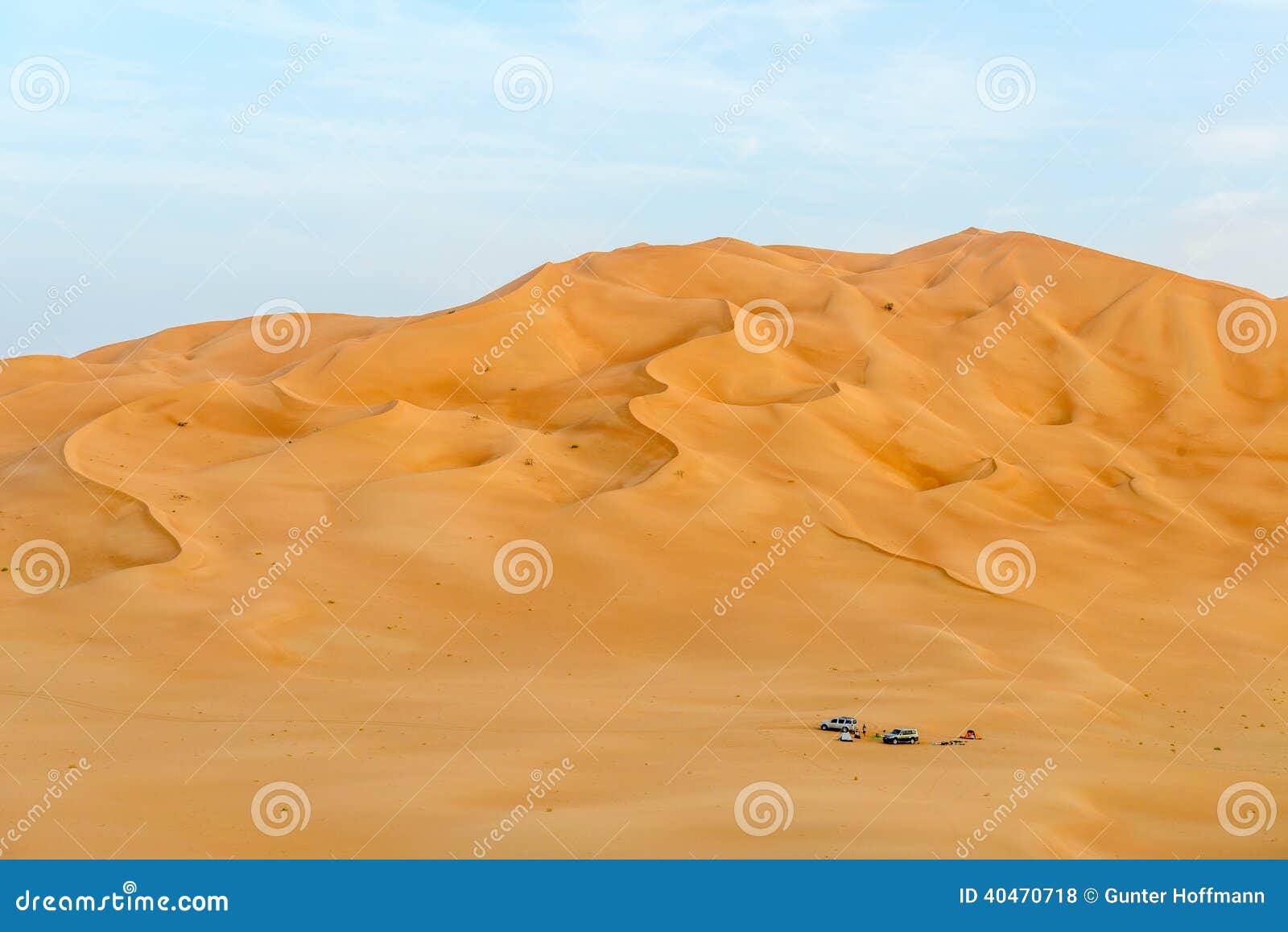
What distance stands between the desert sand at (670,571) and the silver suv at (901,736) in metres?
0.27

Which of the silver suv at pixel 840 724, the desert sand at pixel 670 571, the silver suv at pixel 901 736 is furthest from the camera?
the silver suv at pixel 840 724

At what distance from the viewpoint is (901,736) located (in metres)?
18.7

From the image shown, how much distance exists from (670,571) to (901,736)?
28.9ft

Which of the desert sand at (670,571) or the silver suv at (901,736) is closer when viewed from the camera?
the desert sand at (670,571)

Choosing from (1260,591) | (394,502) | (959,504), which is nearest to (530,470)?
(394,502)

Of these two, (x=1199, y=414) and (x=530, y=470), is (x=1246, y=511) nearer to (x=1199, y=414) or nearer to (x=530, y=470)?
(x=1199, y=414)

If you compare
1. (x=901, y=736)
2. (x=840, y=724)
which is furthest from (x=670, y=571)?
(x=901, y=736)

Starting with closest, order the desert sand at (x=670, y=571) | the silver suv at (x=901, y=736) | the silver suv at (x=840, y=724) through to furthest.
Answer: the desert sand at (x=670, y=571)
the silver suv at (x=901, y=736)
the silver suv at (x=840, y=724)

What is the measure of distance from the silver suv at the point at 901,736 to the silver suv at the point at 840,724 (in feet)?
1.62

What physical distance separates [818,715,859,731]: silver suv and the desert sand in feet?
1.29

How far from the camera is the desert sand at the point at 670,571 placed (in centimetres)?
1597

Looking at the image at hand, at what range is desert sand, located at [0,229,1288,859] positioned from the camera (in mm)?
15969

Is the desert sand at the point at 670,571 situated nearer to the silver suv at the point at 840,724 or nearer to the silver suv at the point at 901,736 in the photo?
the silver suv at the point at 901,736

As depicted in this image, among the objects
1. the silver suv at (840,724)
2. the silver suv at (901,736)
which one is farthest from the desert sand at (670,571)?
the silver suv at (840,724)
